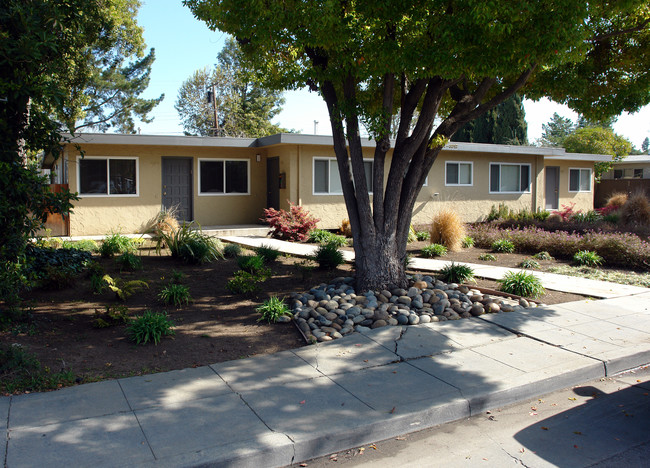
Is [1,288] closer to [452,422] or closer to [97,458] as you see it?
[97,458]

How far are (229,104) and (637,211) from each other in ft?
102

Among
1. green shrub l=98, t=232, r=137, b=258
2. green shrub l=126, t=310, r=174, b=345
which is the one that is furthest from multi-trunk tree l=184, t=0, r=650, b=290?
green shrub l=98, t=232, r=137, b=258

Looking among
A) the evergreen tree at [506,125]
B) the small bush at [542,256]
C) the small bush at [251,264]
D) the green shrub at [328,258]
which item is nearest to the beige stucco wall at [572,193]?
the evergreen tree at [506,125]

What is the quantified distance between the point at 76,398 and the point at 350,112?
204 inches

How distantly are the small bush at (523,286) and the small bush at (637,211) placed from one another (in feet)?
34.9

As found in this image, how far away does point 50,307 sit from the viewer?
7133mm

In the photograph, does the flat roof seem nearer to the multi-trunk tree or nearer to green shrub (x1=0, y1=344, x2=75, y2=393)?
the multi-trunk tree

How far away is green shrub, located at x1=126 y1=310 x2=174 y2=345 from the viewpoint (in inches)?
231

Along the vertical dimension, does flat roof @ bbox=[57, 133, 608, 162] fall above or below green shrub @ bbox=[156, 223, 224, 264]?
above

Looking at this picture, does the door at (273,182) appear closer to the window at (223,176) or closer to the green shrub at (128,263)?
the window at (223,176)

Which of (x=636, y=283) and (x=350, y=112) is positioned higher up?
(x=350, y=112)

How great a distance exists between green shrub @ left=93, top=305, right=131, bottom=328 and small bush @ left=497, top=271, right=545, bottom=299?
594 cm

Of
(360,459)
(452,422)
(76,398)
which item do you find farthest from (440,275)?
(76,398)

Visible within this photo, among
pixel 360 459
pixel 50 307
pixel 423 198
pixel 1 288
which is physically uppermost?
pixel 423 198
